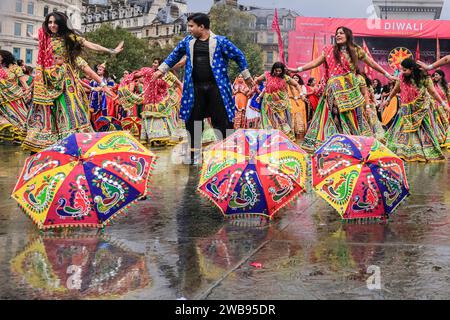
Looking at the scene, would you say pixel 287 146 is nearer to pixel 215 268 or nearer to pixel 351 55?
pixel 215 268

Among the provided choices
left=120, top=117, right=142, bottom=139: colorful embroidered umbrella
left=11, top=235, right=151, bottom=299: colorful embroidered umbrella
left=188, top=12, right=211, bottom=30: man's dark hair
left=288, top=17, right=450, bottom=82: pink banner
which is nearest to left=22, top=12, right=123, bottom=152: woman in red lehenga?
left=188, top=12, right=211, bottom=30: man's dark hair

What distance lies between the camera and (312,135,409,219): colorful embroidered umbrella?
4.51m

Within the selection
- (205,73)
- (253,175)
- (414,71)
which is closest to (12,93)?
(205,73)

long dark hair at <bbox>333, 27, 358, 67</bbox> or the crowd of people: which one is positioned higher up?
long dark hair at <bbox>333, 27, 358, 67</bbox>

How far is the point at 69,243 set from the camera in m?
4.00

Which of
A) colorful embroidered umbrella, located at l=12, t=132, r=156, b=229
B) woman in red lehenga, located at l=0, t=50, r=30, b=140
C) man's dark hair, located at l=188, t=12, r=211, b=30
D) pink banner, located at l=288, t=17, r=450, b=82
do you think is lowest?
colorful embroidered umbrella, located at l=12, t=132, r=156, b=229

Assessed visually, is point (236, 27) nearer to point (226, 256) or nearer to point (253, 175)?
point (253, 175)

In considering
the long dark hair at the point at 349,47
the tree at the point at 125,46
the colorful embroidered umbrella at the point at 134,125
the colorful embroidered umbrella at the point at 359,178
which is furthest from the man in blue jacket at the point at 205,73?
the tree at the point at 125,46

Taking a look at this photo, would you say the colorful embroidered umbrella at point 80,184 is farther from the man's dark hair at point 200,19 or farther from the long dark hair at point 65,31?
the long dark hair at point 65,31

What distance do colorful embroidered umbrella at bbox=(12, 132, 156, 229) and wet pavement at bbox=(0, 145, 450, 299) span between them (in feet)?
0.51

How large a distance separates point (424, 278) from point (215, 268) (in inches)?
41.4

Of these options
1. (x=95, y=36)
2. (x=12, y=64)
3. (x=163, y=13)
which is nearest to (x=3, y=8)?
(x=12, y=64)

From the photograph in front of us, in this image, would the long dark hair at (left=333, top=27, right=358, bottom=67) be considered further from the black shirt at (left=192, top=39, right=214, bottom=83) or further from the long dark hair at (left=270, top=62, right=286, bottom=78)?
the long dark hair at (left=270, top=62, right=286, bottom=78)

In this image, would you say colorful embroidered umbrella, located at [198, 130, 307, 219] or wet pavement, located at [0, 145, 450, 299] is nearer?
wet pavement, located at [0, 145, 450, 299]
